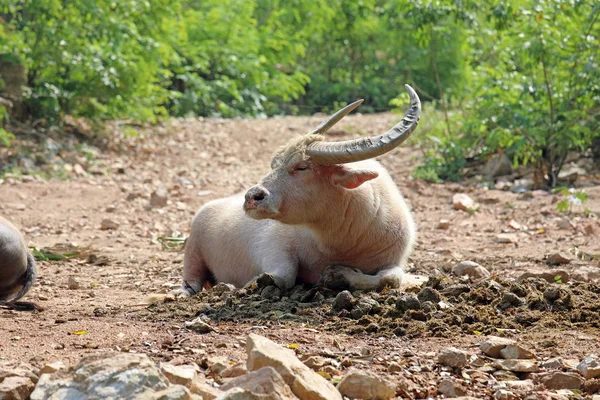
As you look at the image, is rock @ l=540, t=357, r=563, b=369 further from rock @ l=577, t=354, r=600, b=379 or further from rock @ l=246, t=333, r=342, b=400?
rock @ l=246, t=333, r=342, b=400

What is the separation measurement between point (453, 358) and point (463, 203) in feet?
21.3

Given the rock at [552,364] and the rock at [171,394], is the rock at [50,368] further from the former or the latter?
the rock at [552,364]

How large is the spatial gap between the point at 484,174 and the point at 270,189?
7109mm

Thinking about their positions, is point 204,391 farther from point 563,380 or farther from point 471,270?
point 471,270

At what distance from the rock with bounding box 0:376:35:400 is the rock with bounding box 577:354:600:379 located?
7.89 ft

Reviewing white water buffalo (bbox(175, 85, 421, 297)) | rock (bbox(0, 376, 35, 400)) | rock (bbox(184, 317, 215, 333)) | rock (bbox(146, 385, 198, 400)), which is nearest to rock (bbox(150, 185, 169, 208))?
white water buffalo (bbox(175, 85, 421, 297))

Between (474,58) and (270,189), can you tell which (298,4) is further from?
(270,189)

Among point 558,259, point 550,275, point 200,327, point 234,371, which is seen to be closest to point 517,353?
point 234,371

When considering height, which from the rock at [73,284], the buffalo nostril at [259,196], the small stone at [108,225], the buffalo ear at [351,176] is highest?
the buffalo ear at [351,176]

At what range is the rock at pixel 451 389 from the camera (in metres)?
3.90

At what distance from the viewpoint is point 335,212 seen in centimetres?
609

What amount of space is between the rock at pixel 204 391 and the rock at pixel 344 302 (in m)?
1.82

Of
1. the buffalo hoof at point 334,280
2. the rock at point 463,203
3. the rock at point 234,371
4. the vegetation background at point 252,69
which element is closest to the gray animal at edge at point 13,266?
the buffalo hoof at point 334,280

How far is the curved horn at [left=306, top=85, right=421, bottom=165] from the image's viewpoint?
5.59 m
